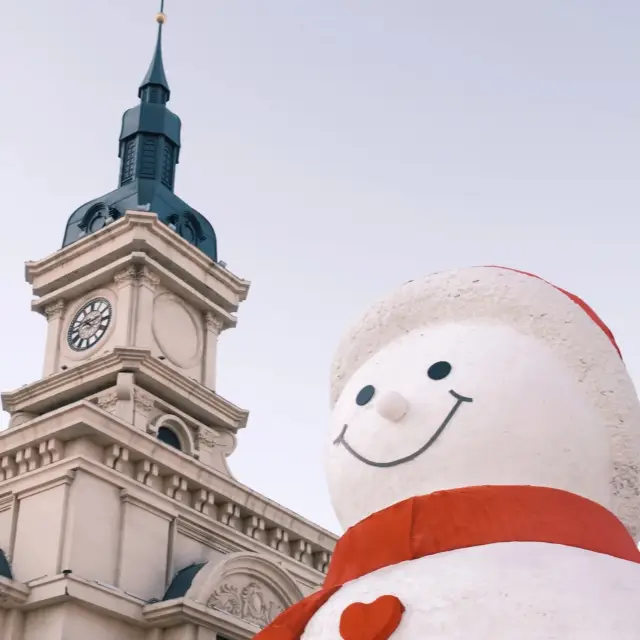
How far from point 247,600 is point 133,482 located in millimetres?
2321

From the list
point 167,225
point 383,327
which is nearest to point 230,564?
point 167,225

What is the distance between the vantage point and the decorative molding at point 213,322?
20.7 meters

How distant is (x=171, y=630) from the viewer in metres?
14.3

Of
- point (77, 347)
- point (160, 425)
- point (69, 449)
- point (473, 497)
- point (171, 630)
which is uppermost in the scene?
point (77, 347)

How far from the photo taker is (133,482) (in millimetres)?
14953

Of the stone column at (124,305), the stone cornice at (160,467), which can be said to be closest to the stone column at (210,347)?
the stone column at (124,305)

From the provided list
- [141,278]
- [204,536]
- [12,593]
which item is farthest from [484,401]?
[141,278]

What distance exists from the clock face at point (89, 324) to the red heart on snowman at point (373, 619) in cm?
1584

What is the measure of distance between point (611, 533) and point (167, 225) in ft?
56.1

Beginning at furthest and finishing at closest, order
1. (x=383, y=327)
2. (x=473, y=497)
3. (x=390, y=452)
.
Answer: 1. (x=383, y=327)
2. (x=390, y=452)
3. (x=473, y=497)

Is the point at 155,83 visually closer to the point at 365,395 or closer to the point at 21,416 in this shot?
the point at 21,416

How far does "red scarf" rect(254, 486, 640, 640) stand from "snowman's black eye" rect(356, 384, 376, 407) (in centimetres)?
53

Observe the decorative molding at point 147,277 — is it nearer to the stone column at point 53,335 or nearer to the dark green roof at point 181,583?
the stone column at point 53,335

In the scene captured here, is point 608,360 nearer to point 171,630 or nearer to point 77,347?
point 171,630
